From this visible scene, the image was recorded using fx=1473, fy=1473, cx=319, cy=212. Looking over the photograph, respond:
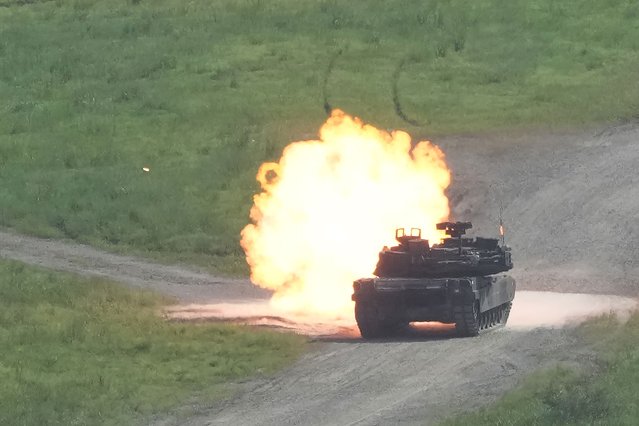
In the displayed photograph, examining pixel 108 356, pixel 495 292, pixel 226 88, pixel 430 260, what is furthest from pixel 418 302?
pixel 226 88

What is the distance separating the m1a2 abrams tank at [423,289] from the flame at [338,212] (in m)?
3.77

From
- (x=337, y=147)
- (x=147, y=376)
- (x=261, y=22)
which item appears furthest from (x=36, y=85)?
(x=147, y=376)

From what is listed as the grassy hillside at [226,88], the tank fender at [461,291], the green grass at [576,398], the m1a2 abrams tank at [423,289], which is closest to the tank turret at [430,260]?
the m1a2 abrams tank at [423,289]

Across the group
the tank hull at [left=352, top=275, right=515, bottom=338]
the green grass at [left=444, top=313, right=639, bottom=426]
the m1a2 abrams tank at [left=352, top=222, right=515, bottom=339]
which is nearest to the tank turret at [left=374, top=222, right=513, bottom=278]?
the m1a2 abrams tank at [left=352, top=222, right=515, bottom=339]

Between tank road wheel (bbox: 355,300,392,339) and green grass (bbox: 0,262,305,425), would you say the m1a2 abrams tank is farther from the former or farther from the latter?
green grass (bbox: 0,262,305,425)

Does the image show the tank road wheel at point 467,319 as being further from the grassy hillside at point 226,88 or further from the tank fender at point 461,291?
the grassy hillside at point 226,88

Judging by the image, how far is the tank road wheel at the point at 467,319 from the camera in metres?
32.0

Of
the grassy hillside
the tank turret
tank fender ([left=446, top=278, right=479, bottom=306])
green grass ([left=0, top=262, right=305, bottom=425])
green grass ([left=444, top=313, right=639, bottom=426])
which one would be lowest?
green grass ([left=444, top=313, right=639, bottom=426])

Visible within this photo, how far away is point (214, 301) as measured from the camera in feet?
132

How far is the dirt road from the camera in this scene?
26.4 m

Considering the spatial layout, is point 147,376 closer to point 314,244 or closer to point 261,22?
point 314,244

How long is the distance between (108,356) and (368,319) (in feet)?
19.0

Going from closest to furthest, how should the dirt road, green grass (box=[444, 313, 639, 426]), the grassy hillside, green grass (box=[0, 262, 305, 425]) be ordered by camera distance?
1. green grass (box=[444, 313, 639, 426])
2. the dirt road
3. green grass (box=[0, 262, 305, 425])
4. the grassy hillside

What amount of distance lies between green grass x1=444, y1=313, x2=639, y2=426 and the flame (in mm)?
8979
